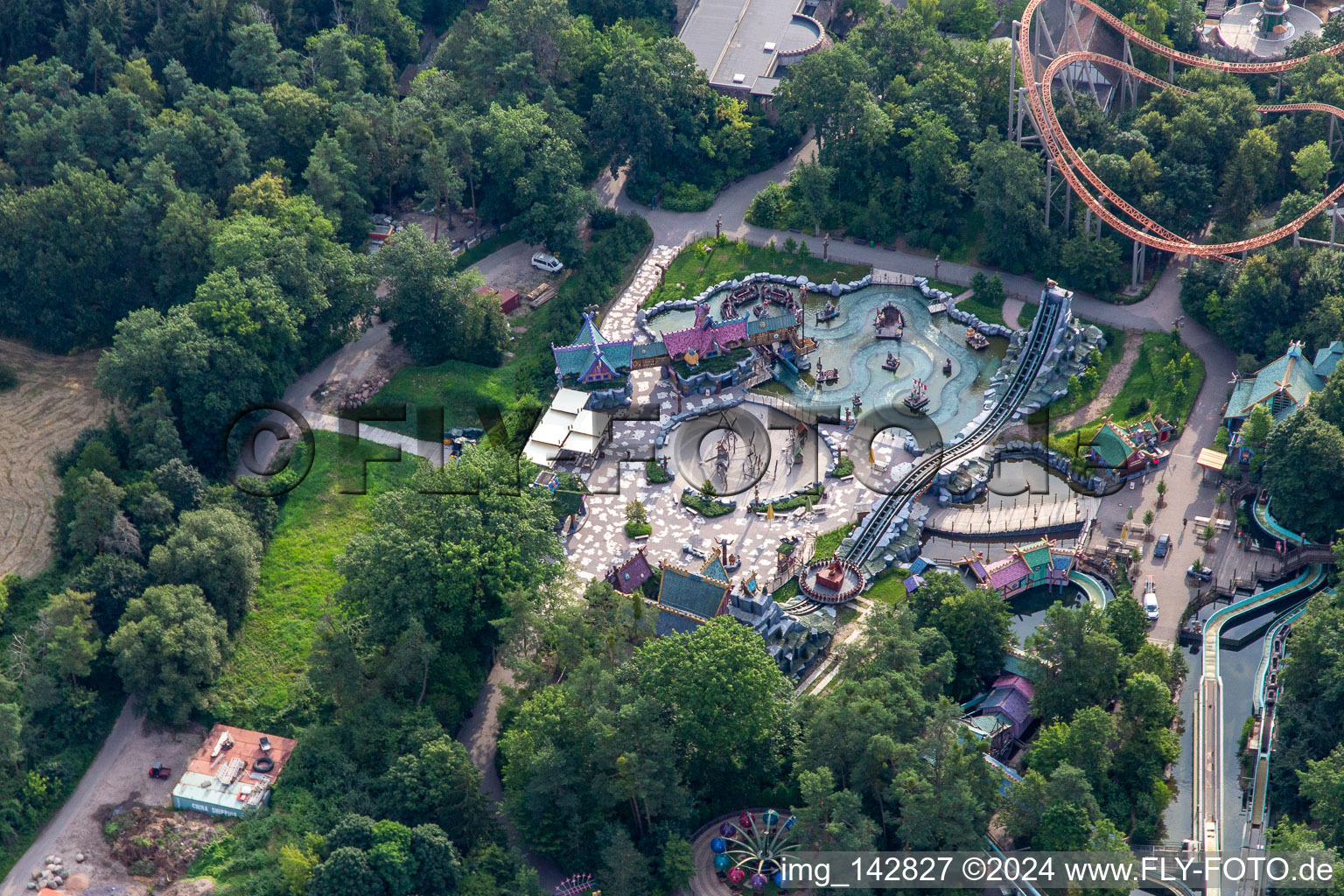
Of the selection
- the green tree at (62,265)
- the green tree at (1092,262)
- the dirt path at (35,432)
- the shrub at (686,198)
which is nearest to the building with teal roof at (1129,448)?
the green tree at (1092,262)

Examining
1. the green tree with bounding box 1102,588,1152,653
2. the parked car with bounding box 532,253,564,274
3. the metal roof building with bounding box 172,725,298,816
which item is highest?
the green tree with bounding box 1102,588,1152,653

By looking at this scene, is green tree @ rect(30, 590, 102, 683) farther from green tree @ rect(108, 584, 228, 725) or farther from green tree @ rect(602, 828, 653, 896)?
green tree @ rect(602, 828, 653, 896)

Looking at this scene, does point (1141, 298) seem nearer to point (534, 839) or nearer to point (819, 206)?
→ point (819, 206)

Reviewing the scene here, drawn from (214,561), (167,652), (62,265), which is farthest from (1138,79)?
(167,652)

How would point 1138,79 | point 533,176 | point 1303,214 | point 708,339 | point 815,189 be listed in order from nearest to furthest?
point 708,339, point 1303,214, point 533,176, point 815,189, point 1138,79

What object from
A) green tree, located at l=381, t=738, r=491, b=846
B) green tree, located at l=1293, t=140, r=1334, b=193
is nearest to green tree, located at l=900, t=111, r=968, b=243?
green tree, located at l=1293, t=140, r=1334, b=193

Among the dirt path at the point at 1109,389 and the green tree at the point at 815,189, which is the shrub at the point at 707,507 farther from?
the green tree at the point at 815,189

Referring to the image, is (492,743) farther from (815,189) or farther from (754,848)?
(815,189)
